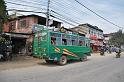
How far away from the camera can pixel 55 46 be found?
19.5 metres

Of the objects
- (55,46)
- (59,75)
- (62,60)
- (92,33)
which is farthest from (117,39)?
(59,75)

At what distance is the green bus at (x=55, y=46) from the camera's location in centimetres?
1909

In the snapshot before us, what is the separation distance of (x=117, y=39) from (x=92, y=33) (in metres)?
20.5

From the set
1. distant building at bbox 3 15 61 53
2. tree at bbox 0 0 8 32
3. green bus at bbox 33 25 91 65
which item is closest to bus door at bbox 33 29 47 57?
green bus at bbox 33 25 91 65

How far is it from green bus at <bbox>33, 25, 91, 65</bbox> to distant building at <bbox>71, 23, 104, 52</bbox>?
90.2 ft

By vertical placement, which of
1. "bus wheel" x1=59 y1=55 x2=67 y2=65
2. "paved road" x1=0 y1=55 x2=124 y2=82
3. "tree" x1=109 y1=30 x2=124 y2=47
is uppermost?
"tree" x1=109 y1=30 x2=124 y2=47

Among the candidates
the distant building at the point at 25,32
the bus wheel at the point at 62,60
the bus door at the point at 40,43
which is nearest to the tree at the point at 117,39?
the distant building at the point at 25,32

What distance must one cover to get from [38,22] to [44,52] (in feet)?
50.0

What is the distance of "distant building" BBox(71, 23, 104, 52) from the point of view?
51.6m

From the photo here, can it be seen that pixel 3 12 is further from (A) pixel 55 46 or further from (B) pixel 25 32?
(B) pixel 25 32

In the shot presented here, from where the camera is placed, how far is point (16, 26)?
37.7m

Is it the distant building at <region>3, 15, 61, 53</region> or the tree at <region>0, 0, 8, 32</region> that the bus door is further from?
the distant building at <region>3, 15, 61, 53</region>

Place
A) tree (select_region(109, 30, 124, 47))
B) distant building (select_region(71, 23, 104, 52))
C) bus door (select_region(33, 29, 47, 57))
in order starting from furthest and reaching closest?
tree (select_region(109, 30, 124, 47)) → distant building (select_region(71, 23, 104, 52)) → bus door (select_region(33, 29, 47, 57))

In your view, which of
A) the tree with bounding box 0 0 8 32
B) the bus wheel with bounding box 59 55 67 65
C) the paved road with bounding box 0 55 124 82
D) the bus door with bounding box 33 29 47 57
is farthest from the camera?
the bus wheel with bounding box 59 55 67 65
